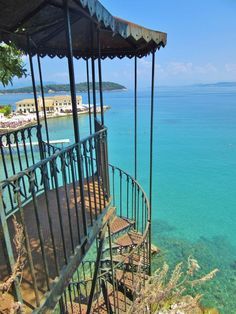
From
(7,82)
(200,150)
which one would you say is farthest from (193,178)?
(7,82)

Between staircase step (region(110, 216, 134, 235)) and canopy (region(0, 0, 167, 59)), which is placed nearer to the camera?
canopy (region(0, 0, 167, 59))

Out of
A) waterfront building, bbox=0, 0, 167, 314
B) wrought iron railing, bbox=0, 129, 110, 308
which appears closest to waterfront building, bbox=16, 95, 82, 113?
waterfront building, bbox=0, 0, 167, 314

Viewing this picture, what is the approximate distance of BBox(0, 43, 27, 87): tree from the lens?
5.12 meters

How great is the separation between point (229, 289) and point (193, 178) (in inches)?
451

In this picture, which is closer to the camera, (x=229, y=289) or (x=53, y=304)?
(x=53, y=304)

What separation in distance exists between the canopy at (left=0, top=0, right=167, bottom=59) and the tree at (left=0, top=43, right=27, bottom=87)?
0.65 meters

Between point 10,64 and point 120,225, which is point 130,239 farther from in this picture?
point 10,64

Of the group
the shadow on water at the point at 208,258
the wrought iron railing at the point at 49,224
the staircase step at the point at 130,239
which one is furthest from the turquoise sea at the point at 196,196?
the wrought iron railing at the point at 49,224

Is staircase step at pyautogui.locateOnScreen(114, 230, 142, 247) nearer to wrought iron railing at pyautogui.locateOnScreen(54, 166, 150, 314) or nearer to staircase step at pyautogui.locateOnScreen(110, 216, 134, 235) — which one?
wrought iron railing at pyautogui.locateOnScreen(54, 166, 150, 314)

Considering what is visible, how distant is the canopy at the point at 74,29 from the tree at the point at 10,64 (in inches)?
25.5

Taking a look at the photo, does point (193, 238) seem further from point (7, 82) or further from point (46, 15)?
point (46, 15)

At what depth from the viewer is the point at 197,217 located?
13680 mm

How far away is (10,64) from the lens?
17.2ft

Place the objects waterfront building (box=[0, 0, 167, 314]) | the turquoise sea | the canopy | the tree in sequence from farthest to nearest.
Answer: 1. the turquoise sea
2. the tree
3. the canopy
4. waterfront building (box=[0, 0, 167, 314])
